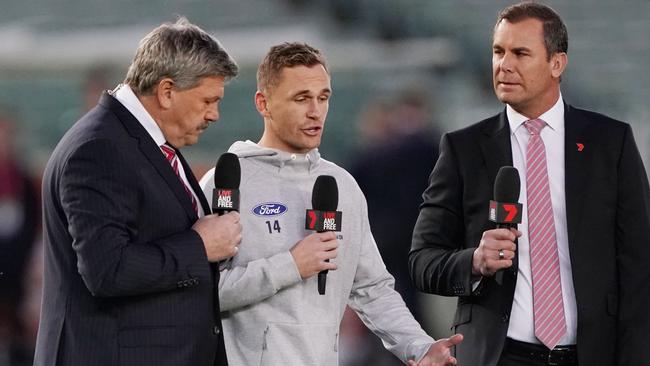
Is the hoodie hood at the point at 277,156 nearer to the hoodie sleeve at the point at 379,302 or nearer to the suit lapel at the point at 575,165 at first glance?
the hoodie sleeve at the point at 379,302

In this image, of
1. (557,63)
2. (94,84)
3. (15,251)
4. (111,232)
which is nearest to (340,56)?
(94,84)

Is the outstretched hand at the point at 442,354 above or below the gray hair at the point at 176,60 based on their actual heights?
below

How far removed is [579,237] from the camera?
3617mm

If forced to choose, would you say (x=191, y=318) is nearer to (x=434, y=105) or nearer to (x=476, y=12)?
(x=434, y=105)

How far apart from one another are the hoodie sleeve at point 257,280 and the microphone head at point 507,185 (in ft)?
1.97

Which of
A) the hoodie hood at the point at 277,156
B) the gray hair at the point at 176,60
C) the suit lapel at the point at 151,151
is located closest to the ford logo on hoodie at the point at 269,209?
the hoodie hood at the point at 277,156

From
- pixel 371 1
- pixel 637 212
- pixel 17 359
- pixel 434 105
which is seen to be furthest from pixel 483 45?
pixel 637 212

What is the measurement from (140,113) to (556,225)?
1.29 metres

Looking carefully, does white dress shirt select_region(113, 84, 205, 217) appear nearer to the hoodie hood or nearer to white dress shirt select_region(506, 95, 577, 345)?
the hoodie hood

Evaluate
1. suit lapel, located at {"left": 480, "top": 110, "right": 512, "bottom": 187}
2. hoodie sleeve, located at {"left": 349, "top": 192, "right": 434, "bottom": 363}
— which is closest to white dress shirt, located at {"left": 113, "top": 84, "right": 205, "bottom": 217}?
hoodie sleeve, located at {"left": 349, "top": 192, "right": 434, "bottom": 363}

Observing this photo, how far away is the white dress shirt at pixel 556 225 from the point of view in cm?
361

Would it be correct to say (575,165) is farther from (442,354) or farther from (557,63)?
(442,354)

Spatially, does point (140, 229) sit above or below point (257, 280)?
above

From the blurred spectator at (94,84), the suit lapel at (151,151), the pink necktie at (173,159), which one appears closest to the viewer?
the suit lapel at (151,151)
